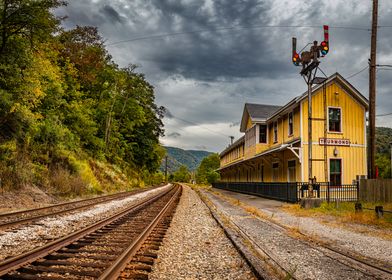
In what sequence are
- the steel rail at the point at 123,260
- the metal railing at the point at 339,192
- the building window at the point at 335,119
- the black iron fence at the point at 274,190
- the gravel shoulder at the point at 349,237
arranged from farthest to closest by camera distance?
the building window at the point at 335,119 < the metal railing at the point at 339,192 < the black iron fence at the point at 274,190 < the gravel shoulder at the point at 349,237 < the steel rail at the point at 123,260

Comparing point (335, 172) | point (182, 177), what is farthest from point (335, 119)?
point (182, 177)

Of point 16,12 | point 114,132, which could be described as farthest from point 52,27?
point 114,132

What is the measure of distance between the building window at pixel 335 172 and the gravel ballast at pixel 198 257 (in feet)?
44.9

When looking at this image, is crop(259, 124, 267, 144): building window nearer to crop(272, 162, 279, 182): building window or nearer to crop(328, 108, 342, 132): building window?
crop(272, 162, 279, 182): building window

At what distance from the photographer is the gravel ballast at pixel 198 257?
5152mm

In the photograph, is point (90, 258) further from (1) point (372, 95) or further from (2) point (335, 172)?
(2) point (335, 172)

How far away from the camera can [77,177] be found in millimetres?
21734

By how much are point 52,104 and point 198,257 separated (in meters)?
19.5

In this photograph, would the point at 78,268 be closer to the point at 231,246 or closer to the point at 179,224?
the point at 231,246

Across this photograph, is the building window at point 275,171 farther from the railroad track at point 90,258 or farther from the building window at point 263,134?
the railroad track at point 90,258

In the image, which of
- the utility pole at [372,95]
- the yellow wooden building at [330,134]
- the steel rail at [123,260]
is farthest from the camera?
the yellow wooden building at [330,134]

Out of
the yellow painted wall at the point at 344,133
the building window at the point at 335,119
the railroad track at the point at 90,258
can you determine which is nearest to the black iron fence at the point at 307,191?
the yellow painted wall at the point at 344,133

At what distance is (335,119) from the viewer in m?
21.4

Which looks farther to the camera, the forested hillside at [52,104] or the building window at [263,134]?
the building window at [263,134]
